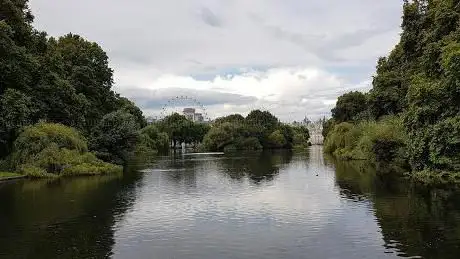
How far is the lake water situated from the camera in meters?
19.1

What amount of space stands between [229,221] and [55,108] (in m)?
36.9

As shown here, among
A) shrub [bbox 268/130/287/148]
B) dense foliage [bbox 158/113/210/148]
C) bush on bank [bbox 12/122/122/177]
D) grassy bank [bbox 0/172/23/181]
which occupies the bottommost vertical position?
grassy bank [bbox 0/172/23/181]

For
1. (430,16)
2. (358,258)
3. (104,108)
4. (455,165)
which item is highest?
(430,16)

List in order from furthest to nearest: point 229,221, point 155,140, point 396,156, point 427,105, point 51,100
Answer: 1. point 155,140
2. point 51,100
3. point 396,156
4. point 427,105
5. point 229,221

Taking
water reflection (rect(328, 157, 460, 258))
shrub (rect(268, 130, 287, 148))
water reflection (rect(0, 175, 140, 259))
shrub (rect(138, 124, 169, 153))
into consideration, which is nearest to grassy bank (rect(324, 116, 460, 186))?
water reflection (rect(328, 157, 460, 258))

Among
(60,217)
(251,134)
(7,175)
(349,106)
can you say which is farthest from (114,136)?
(251,134)

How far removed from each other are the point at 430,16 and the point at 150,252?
41.8 meters

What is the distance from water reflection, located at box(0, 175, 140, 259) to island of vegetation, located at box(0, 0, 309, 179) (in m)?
5.93

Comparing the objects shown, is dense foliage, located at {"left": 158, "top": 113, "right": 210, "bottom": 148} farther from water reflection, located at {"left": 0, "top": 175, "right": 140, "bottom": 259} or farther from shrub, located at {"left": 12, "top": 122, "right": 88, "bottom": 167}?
water reflection, located at {"left": 0, "top": 175, "right": 140, "bottom": 259}

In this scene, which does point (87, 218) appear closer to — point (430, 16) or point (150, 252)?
point (150, 252)

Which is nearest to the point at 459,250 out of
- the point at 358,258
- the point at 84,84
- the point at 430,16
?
the point at 358,258

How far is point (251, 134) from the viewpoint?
15112 centimetres

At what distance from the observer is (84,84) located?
6550 cm

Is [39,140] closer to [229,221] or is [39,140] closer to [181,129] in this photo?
[229,221]
